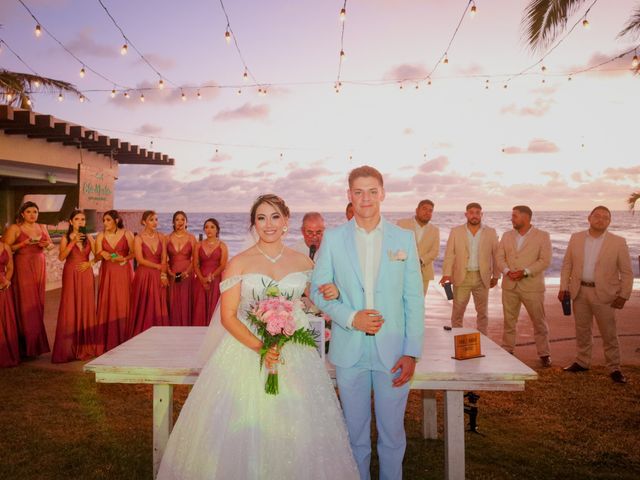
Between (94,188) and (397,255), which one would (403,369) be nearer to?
(397,255)

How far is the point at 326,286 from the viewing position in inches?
110

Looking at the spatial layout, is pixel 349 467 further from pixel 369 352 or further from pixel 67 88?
pixel 67 88

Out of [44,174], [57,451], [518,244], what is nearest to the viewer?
[57,451]

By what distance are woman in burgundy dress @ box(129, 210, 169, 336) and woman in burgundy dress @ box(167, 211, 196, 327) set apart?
28cm

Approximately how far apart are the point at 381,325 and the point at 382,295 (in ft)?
0.61

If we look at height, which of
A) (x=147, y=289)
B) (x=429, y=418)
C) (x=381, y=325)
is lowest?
(x=429, y=418)

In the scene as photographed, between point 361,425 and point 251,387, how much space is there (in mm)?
694

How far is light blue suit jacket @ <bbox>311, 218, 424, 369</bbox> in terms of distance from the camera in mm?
2863

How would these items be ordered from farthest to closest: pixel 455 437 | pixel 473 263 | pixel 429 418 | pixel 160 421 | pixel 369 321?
pixel 473 263
pixel 429 418
pixel 160 421
pixel 455 437
pixel 369 321

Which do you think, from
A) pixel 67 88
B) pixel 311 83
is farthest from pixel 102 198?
pixel 311 83

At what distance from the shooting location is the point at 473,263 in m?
7.33

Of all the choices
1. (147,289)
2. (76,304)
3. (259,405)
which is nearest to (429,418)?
(259,405)

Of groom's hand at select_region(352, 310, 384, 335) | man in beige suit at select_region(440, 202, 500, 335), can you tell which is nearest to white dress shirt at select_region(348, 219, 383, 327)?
groom's hand at select_region(352, 310, 384, 335)

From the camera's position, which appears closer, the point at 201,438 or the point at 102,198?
the point at 201,438
